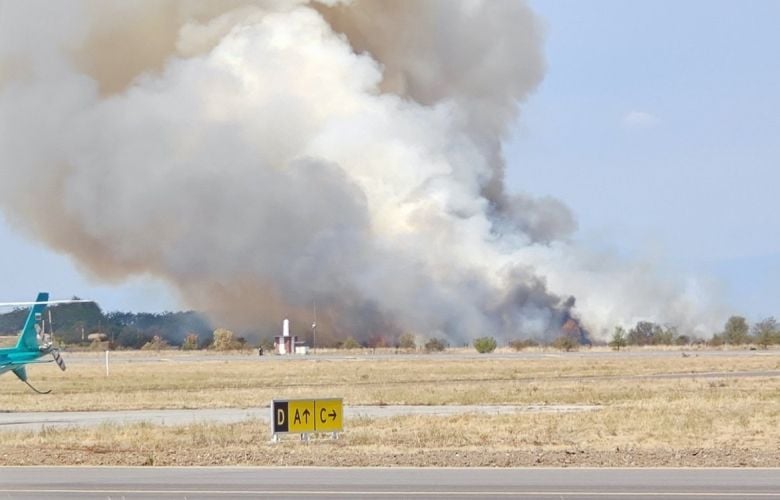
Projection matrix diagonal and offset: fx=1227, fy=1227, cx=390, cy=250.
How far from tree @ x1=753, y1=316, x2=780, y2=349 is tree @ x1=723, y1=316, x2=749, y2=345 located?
1100mm

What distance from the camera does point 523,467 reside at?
23359 millimetres

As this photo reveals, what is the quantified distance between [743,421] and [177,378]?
1436 inches

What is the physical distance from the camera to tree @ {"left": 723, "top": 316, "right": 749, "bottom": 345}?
368ft

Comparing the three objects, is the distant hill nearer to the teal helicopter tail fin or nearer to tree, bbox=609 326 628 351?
tree, bbox=609 326 628 351

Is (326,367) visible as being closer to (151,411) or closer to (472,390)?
(472,390)

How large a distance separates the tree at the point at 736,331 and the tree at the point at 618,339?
1059 cm

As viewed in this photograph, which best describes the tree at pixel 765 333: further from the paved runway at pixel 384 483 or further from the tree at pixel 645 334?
the paved runway at pixel 384 483

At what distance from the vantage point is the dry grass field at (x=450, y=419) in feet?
85.0

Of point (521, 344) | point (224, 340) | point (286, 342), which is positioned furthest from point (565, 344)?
point (224, 340)

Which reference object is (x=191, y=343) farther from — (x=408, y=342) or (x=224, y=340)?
(x=408, y=342)

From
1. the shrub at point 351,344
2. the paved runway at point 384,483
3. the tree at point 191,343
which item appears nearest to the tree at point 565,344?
the shrub at point 351,344

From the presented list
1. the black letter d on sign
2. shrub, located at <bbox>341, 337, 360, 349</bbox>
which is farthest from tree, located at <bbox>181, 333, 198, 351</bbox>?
the black letter d on sign

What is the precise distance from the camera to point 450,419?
3444cm

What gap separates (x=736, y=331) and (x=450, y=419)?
85.3m
